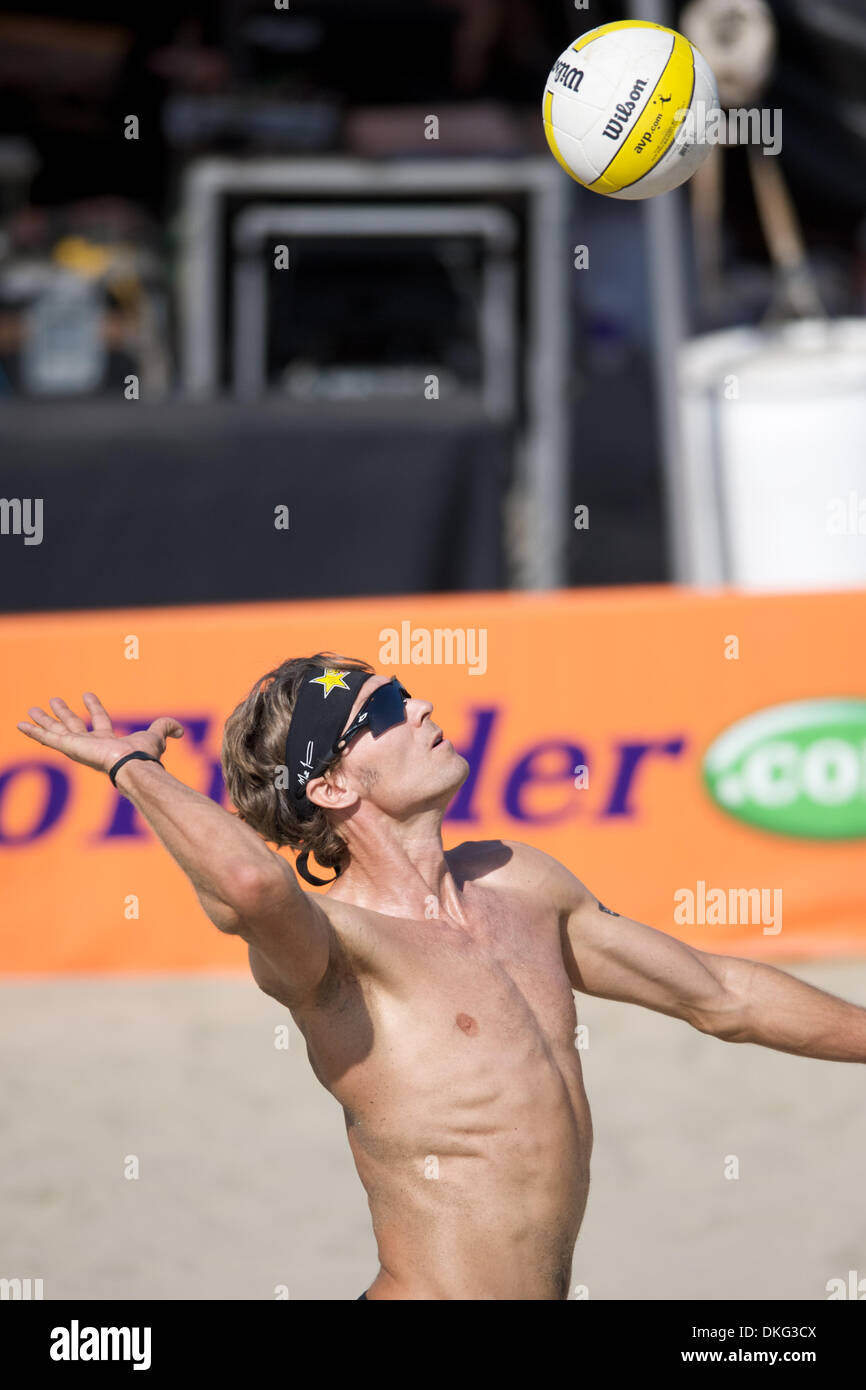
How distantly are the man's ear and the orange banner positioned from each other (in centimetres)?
345

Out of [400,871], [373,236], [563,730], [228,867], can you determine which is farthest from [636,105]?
[373,236]

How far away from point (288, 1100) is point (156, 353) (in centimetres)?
686

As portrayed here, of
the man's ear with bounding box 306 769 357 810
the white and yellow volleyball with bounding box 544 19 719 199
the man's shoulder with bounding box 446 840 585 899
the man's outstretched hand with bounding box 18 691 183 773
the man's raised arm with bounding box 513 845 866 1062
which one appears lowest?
the man's raised arm with bounding box 513 845 866 1062

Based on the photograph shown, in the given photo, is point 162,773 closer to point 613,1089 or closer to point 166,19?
point 613,1089

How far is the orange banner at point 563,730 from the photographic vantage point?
6.13 meters

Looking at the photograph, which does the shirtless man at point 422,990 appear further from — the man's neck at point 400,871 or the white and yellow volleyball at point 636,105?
the white and yellow volleyball at point 636,105

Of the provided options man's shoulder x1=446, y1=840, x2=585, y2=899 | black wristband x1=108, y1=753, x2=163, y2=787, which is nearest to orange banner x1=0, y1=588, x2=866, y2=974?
man's shoulder x1=446, y1=840, x2=585, y2=899

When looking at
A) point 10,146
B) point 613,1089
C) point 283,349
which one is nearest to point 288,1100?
point 613,1089

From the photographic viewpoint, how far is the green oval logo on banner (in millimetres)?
6113

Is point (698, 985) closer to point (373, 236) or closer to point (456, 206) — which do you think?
point (456, 206)

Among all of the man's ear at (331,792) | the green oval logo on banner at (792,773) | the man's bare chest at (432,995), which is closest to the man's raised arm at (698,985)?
the man's bare chest at (432,995)

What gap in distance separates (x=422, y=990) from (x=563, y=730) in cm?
368

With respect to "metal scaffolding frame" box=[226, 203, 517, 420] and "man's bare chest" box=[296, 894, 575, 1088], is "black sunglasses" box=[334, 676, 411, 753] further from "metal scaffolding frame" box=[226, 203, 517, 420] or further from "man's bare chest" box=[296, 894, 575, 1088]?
"metal scaffolding frame" box=[226, 203, 517, 420]

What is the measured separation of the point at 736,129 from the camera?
8.90 m
